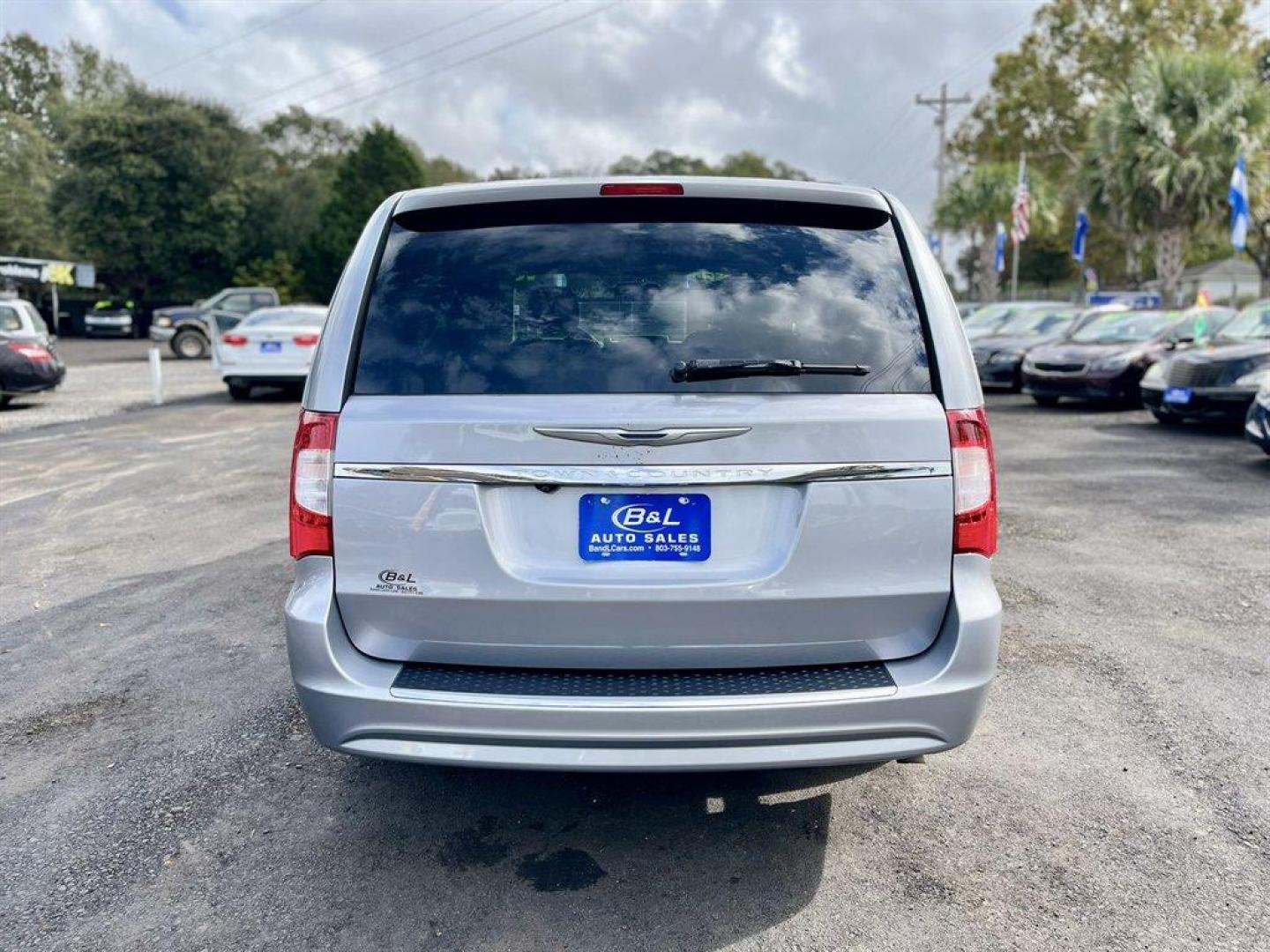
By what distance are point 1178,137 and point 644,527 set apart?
94.8 ft

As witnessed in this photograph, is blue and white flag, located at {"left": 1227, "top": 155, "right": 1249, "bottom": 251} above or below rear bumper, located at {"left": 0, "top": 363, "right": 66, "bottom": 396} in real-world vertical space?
above

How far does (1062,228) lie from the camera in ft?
184

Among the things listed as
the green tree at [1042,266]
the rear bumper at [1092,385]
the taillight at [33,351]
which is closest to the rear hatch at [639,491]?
the rear bumper at [1092,385]

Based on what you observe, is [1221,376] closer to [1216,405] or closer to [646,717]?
[1216,405]

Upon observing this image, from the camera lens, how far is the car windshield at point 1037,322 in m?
19.0

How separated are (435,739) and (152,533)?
5533mm

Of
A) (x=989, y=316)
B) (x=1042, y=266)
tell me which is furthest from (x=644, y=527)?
(x=1042, y=266)

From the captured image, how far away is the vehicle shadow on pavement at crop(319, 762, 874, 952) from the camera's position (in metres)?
2.69

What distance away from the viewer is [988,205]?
43469 mm

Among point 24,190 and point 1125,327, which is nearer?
point 1125,327

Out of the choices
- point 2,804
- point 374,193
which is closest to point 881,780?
point 2,804

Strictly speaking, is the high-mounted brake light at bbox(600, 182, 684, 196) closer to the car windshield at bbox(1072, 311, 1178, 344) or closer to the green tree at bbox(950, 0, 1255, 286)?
the car windshield at bbox(1072, 311, 1178, 344)

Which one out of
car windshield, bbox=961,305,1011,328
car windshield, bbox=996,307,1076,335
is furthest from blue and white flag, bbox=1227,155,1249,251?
car windshield, bbox=961,305,1011,328

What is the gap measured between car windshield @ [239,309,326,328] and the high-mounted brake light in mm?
14162
